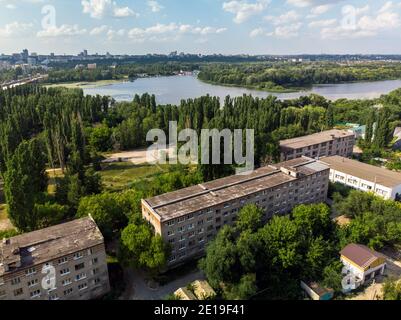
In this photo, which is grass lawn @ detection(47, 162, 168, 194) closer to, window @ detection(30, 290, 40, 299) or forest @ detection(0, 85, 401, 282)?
forest @ detection(0, 85, 401, 282)

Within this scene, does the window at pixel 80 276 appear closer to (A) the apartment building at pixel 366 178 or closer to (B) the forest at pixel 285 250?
(B) the forest at pixel 285 250

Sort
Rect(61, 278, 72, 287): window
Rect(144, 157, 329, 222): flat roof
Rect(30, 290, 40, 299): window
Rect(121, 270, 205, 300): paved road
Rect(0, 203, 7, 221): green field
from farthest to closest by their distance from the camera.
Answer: Rect(0, 203, 7, 221): green field
Rect(144, 157, 329, 222): flat roof
Rect(121, 270, 205, 300): paved road
Rect(61, 278, 72, 287): window
Rect(30, 290, 40, 299): window

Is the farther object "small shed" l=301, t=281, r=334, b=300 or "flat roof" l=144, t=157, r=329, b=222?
"flat roof" l=144, t=157, r=329, b=222

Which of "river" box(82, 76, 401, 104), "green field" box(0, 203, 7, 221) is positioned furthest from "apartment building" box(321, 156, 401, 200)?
"river" box(82, 76, 401, 104)

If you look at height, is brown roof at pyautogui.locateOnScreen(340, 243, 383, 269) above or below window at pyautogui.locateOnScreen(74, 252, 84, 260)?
below

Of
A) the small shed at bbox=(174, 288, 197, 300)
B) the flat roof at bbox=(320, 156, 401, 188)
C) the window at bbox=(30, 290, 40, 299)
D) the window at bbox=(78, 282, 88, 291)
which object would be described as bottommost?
the small shed at bbox=(174, 288, 197, 300)
